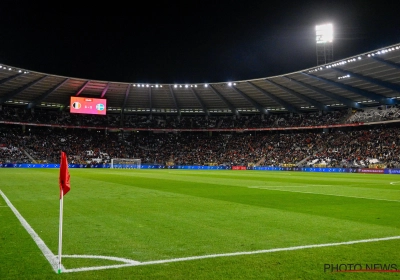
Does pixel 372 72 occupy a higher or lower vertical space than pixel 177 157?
higher

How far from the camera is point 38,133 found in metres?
76.9

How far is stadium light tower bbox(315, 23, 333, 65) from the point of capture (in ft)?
160

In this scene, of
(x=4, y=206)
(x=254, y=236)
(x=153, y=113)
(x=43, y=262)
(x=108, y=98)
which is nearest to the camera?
(x=43, y=262)

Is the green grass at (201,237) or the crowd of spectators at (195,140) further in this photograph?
the crowd of spectators at (195,140)

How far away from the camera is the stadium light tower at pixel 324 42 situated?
48.6 meters

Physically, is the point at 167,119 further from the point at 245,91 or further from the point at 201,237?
the point at 201,237

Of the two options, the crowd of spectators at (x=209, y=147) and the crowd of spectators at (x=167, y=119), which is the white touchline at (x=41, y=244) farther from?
the crowd of spectators at (x=167, y=119)

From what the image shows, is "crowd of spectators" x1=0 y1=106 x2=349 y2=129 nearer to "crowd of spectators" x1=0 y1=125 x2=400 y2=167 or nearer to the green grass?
"crowd of spectators" x1=0 y1=125 x2=400 y2=167

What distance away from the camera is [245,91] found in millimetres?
68062

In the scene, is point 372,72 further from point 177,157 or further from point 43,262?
point 43,262

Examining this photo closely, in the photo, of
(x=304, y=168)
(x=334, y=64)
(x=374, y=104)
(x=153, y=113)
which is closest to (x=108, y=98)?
(x=153, y=113)

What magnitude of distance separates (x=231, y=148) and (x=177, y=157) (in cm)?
1221

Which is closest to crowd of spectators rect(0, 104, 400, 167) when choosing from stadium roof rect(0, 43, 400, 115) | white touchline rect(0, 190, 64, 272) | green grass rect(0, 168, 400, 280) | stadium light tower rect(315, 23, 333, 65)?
stadium roof rect(0, 43, 400, 115)

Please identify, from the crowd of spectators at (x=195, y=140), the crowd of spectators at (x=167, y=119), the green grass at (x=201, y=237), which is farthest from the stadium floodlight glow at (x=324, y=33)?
the green grass at (x=201, y=237)
